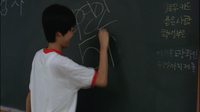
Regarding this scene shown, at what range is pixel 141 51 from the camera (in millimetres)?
1229

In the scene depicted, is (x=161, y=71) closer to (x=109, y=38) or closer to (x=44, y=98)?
(x=109, y=38)

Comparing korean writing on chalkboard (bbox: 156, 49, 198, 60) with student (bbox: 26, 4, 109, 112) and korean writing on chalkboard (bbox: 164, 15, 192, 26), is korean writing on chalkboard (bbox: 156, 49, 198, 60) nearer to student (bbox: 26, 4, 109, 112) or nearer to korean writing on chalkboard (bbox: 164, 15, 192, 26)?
korean writing on chalkboard (bbox: 164, 15, 192, 26)

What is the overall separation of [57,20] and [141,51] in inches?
20.4

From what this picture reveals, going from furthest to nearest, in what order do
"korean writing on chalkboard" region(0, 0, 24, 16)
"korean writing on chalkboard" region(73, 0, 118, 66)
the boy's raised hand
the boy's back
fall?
"korean writing on chalkboard" region(0, 0, 24, 16)
"korean writing on chalkboard" region(73, 0, 118, 66)
the boy's raised hand
the boy's back

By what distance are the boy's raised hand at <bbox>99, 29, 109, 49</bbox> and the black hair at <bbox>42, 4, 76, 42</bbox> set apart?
0.22 meters

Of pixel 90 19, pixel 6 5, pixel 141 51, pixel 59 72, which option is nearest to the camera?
pixel 59 72

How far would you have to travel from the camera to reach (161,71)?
117 cm

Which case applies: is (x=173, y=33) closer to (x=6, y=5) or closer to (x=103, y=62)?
(x=103, y=62)

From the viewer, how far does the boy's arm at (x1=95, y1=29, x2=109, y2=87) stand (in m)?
1.06

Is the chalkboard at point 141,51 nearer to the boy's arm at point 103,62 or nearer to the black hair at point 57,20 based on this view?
the boy's arm at point 103,62

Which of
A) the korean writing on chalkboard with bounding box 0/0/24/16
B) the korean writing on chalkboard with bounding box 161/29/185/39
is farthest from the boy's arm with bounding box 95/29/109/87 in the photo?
the korean writing on chalkboard with bounding box 0/0/24/16

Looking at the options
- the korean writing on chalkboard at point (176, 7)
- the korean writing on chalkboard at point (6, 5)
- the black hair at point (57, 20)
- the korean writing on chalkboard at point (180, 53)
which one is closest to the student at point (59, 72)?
the black hair at point (57, 20)

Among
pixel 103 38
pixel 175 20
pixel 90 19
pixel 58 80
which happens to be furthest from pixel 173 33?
pixel 58 80

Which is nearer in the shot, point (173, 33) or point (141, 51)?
point (173, 33)
